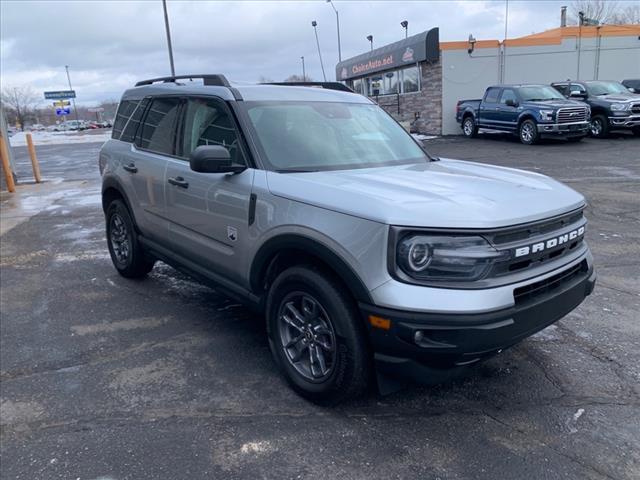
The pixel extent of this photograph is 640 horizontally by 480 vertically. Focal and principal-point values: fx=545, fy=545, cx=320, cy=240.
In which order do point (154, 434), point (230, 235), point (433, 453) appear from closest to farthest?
point (433, 453)
point (154, 434)
point (230, 235)

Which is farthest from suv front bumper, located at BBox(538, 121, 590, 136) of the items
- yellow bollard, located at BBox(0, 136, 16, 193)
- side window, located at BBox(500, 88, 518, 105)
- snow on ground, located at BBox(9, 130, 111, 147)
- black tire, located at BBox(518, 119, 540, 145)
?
snow on ground, located at BBox(9, 130, 111, 147)

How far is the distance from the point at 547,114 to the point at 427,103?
28.5 ft

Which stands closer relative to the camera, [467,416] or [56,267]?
[467,416]

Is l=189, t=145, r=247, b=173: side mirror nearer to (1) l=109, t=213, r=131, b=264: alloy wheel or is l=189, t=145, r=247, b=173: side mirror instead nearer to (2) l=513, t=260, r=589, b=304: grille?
(2) l=513, t=260, r=589, b=304: grille

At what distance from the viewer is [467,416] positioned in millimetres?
3104

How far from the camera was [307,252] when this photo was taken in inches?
121

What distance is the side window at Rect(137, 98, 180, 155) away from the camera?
4.57 metres

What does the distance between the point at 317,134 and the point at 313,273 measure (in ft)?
4.15

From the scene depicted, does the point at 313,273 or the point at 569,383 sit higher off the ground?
the point at 313,273

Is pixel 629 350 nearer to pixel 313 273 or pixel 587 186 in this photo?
pixel 313 273

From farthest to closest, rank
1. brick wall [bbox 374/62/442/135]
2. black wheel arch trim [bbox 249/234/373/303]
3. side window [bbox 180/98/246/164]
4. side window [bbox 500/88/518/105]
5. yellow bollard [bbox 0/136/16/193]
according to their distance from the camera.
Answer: brick wall [bbox 374/62/442/135] → side window [bbox 500/88/518/105] → yellow bollard [bbox 0/136/16/193] → side window [bbox 180/98/246/164] → black wheel arch trim [bbox 249/234/373/303]

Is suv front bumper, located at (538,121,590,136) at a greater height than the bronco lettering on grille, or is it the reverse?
the bronco lettering on grille

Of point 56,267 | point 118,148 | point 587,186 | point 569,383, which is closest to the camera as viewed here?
point 569,383

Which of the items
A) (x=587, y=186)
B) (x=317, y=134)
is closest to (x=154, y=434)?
(x=317, y=134)
